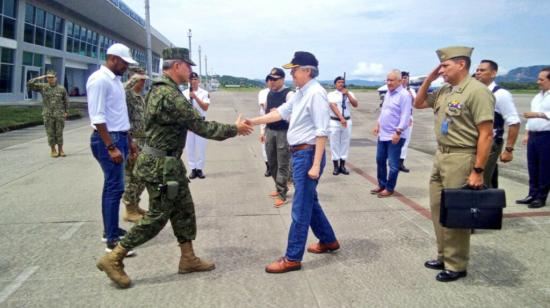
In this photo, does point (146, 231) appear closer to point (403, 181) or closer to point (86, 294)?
point (86, 294)

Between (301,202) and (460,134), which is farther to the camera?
(301,202)

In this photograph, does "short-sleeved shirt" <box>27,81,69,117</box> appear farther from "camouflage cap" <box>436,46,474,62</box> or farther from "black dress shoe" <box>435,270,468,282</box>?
"black dress shoe" <box>435,270,468,282</box>

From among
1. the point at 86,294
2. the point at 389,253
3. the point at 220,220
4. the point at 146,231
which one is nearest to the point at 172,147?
the point at 146,231

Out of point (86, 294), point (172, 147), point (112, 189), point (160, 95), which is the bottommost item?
point (86, 294)

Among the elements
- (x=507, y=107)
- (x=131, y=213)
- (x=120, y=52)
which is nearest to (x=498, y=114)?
(x=507, y=107)

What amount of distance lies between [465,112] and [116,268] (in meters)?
3.20

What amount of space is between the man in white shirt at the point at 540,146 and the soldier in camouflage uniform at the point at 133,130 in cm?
513

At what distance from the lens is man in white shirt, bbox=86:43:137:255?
411 centimetres

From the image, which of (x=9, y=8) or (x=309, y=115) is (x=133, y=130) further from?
(x=9, y=8)

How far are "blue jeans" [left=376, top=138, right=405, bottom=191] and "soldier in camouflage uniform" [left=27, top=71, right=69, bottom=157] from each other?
24.7ft

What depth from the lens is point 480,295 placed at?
3385mm

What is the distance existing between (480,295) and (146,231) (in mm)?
2774

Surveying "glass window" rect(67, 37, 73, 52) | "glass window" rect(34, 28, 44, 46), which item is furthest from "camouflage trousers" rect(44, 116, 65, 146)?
"glass window" rect(67, 37, 73, 52)

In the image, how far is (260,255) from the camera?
4.22m
